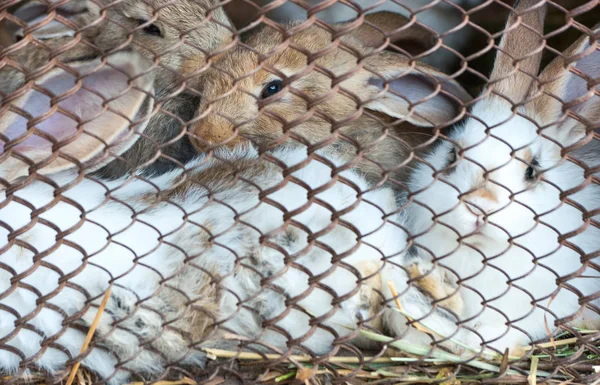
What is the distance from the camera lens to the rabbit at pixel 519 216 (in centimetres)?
233

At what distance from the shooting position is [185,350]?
223 centimetres

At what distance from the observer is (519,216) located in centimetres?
241

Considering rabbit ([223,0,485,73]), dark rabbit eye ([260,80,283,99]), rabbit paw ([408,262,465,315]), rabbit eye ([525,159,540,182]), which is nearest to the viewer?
rabbit paw ([408,262,465,315])

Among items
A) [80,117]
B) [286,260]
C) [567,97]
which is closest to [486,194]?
[567,97]

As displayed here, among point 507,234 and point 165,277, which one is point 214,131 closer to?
point 165,277

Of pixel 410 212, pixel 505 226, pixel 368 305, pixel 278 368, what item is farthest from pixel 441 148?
pixel 278 368

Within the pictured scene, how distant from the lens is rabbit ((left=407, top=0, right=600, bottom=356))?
2332 mm

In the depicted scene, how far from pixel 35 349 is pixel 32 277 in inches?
8.6

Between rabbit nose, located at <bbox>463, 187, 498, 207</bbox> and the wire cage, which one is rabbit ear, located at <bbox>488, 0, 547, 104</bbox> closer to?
the wire cage

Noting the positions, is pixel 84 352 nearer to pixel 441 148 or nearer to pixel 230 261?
pixel 230 261

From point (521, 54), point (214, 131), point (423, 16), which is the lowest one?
point (214, 131)

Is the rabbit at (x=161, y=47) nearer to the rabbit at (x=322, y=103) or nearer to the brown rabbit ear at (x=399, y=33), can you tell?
the rabbit at (x=322, y=103)

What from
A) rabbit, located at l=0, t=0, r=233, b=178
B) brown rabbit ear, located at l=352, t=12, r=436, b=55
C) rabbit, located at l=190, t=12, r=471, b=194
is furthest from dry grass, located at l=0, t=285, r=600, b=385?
brown rabbit ear, located at l=352, t=12, r=436, b=55

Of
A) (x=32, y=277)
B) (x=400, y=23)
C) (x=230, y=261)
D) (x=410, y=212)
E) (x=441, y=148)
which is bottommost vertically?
(x=32, y=277)
